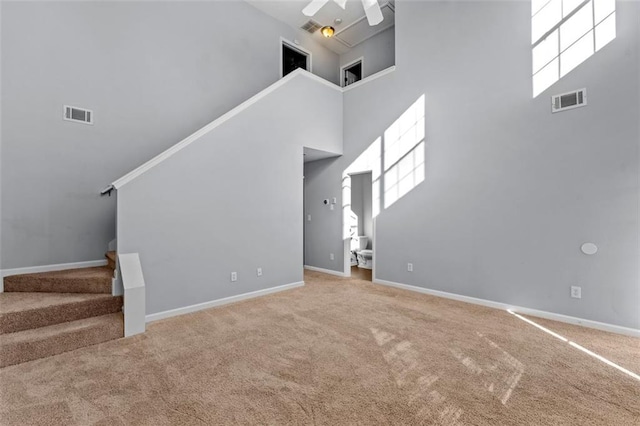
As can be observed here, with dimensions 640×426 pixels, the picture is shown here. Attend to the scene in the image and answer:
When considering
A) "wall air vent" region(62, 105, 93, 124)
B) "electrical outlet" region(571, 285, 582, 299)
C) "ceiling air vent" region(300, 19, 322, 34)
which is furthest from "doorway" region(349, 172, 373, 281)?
"wall air vent" region(62, 105, 93, 124)

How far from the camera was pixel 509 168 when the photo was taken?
374cm

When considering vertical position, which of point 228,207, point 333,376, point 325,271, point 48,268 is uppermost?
point 228,207

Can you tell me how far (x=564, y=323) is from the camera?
329 cm

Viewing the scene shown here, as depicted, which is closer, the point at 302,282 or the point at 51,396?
the point at 51,396

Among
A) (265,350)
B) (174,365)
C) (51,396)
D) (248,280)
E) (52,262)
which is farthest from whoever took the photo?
(248,280)

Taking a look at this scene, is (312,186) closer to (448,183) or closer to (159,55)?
(448,183)

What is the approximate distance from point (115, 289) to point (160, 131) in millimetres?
2545

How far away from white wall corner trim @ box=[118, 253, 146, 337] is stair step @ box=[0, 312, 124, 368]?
0.10 meters

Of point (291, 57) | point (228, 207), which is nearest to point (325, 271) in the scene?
point (228, 207)

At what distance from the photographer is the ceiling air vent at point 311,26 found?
6.26m

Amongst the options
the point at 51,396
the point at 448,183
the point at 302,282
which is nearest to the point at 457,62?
the point at 448,183

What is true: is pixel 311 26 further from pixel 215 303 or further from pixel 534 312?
pixel 534 312

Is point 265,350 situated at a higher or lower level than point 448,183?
lower

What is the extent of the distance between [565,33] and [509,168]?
168 cm
